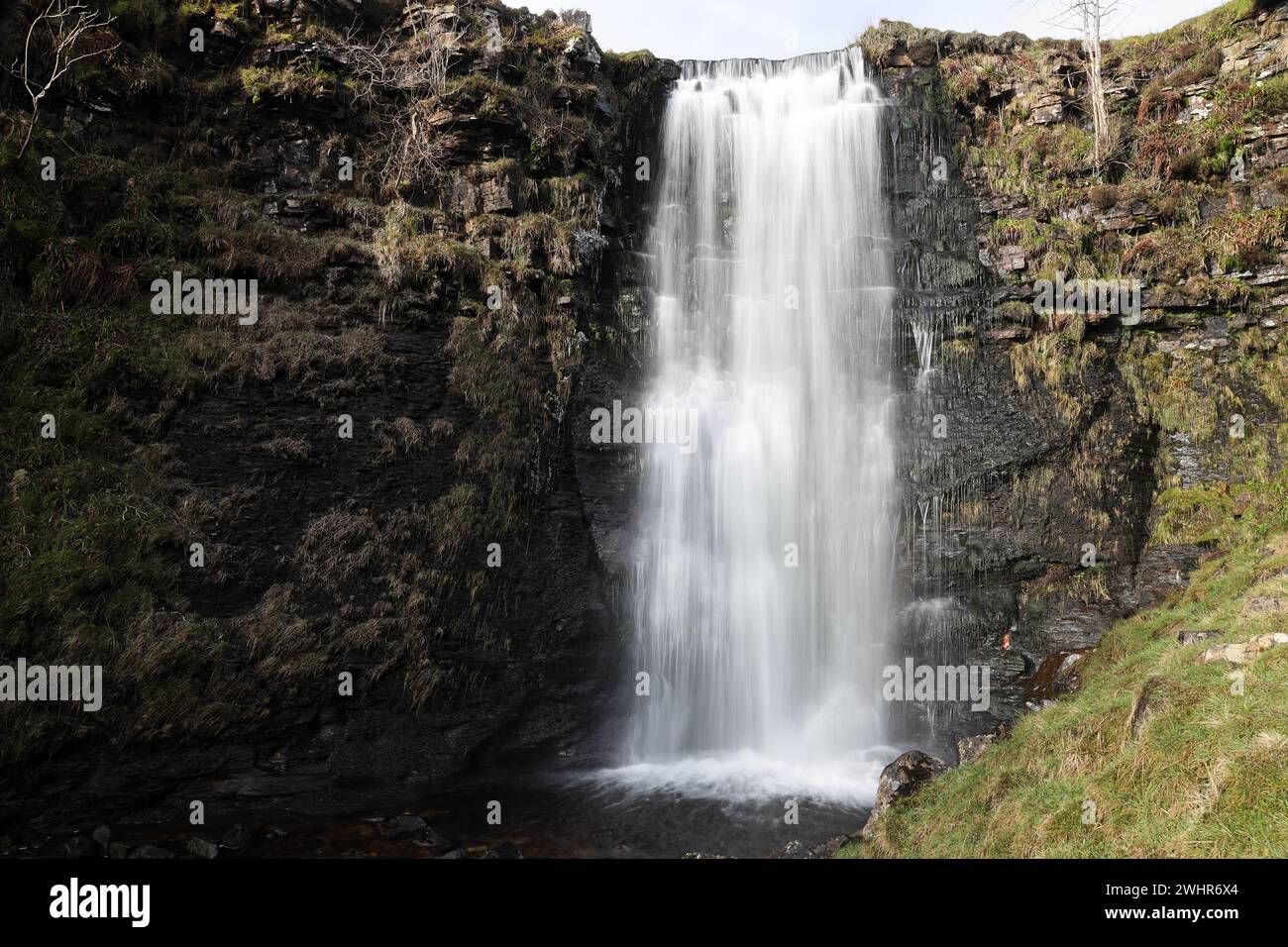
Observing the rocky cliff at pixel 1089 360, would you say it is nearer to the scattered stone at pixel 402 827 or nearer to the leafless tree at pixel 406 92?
the scattered stone at pixel 402 827

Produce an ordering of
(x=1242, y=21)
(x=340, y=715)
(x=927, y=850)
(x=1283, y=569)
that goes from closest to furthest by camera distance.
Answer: (x=927, y=850)
(x=1283, y=569)
(x=340, y=715)
(x=1242, y=21)

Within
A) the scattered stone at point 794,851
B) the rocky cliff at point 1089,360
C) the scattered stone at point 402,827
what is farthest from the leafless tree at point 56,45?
the scattered stone at point 794,851

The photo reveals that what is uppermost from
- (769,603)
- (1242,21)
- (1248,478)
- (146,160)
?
(1242,21)

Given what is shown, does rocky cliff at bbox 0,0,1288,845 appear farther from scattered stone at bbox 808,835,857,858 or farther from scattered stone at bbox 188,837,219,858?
scattered stone at bbox 808,835,857,858

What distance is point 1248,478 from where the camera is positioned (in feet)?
39.7

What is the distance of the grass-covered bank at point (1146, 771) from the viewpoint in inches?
188

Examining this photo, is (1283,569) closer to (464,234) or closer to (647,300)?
(647,300)

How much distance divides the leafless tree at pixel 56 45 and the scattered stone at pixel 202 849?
11.6 meters

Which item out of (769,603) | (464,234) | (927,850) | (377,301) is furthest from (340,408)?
(927,850)

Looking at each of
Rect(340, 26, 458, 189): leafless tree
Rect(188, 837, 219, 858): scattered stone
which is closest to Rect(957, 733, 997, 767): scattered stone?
Rect(188, 837, 219, 858): scattered stone

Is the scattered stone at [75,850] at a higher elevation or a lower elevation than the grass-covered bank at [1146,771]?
lower

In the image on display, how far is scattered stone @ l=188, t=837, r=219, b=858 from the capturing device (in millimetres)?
7664

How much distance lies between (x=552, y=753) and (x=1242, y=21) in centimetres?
1992

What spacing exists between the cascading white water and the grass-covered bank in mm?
2983
